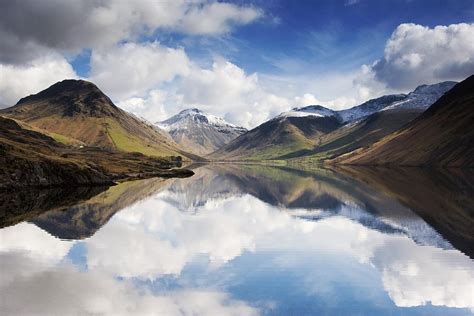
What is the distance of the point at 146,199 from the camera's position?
10012 centimetres

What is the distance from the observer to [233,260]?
140 ft

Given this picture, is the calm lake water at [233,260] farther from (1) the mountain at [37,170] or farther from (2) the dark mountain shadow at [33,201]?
(1) the mountain at [37,170]

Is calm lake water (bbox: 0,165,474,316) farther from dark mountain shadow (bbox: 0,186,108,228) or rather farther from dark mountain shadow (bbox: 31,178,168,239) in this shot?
dark mountain shadow (bbox: 0,186,108,228)

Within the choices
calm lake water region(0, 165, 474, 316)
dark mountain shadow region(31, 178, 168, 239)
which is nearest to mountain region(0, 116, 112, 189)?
calm lake water region(0, 165, 474, 316)

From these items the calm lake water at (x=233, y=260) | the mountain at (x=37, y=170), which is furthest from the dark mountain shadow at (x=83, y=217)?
the mountain at (x=37, y=170)

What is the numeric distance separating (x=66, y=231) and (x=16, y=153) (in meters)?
59.5

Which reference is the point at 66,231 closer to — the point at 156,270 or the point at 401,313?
the point at 156,270

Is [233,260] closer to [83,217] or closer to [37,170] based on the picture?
[83,217]

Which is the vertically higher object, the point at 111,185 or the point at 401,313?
the point at 111,185

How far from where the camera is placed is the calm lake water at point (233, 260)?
1155 inches

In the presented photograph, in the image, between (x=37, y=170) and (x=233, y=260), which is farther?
(x=37, y=170)

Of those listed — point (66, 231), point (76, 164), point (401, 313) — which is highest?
point (76, 164)

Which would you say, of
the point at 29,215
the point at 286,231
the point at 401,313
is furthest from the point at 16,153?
the point at 401,313

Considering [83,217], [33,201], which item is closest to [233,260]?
[83,217]
